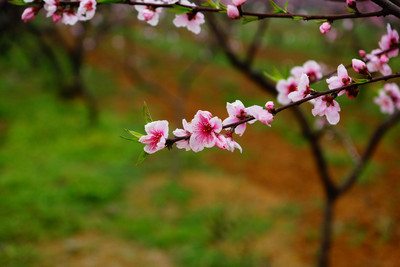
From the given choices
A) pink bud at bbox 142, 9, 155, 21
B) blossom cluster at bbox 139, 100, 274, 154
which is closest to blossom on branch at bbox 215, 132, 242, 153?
blossom cluster at bbox 139, 100, 274, 154

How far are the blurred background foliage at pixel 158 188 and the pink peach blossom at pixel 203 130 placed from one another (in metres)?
0.63

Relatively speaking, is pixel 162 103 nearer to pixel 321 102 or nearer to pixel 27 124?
pixel 27 124

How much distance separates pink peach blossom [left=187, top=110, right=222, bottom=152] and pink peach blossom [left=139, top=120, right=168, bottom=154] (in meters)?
0.07

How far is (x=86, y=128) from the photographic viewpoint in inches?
269

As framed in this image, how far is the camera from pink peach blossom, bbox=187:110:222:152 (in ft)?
3.10

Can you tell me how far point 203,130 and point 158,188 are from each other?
4.10m

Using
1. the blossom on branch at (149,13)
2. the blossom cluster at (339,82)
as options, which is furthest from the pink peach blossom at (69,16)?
the blossom cluster at (339,82)

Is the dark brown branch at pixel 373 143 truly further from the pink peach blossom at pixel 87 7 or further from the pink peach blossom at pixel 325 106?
the pink peach blossom at pixel 87 7

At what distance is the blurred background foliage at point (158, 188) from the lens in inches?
136

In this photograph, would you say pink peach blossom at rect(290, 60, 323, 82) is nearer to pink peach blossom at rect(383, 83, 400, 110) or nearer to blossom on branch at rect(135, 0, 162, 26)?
pink peach blossom at rect(383, 83, 400, 110)

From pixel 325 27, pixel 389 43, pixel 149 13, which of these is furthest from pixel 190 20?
pixel 389 43

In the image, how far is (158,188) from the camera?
493 cm

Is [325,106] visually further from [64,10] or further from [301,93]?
[64,10]

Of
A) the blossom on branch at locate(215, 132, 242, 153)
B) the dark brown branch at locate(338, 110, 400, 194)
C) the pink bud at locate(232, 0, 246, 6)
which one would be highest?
the pink bud at locate(232, 0, 246, 6)
